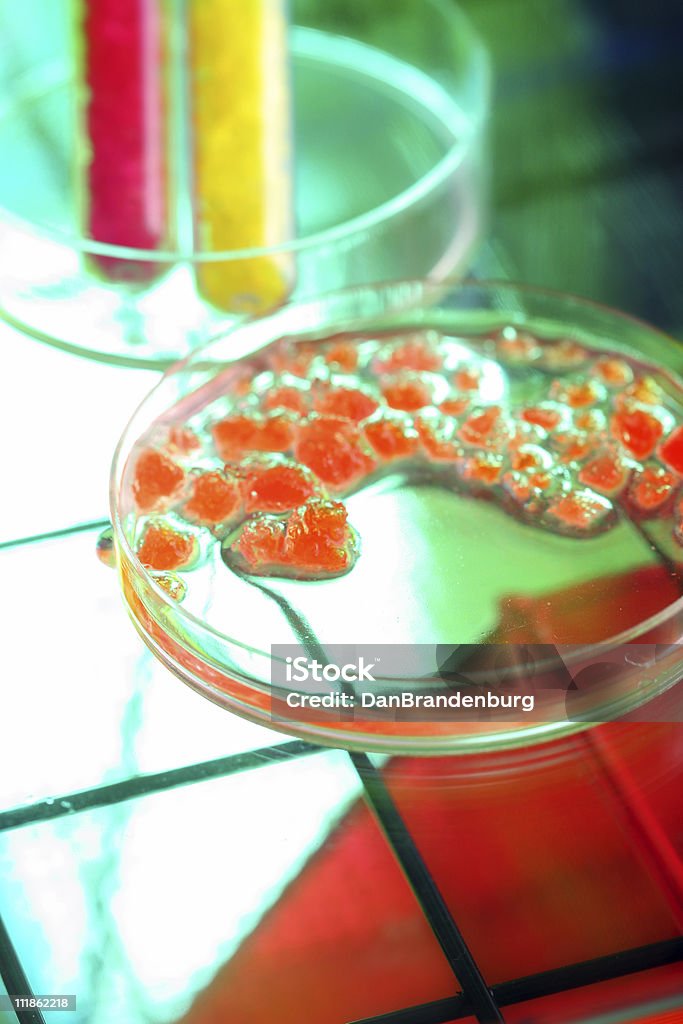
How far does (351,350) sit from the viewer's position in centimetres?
73

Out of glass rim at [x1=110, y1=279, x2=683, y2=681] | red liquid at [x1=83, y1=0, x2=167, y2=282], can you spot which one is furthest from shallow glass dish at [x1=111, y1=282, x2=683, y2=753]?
red liquid at [x1=83, y1=0, x2=167, y2=282]

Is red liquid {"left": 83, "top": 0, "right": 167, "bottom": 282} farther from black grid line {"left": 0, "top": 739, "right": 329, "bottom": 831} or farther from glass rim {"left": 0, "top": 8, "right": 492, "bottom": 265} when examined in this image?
black grid line {"left": 0, "top": 739, "right": 329, "bottom": 831}

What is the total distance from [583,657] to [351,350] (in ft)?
0.83

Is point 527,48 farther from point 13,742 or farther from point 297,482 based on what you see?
point 13,742

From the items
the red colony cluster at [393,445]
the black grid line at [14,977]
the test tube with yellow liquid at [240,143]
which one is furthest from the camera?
the test tube with yellow liquid at [240,143]

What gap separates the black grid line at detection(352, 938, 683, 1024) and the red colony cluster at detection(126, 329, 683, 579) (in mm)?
203

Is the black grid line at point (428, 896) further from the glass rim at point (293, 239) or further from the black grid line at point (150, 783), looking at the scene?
the glass rim at point (293, 239)

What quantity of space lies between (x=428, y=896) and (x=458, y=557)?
0.17 meters

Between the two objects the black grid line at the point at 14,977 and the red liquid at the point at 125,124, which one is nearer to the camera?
the black grid line at the point at 14,977

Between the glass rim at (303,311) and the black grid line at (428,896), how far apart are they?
0.22 feet

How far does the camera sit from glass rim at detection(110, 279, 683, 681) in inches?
21.6

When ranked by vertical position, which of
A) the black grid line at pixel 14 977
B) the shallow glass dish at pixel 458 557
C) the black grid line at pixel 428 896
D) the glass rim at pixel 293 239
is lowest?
the black grid line at pixel 14 977

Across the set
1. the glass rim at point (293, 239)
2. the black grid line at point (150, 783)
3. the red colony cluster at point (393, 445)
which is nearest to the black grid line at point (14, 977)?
the black grid line at point (150, 783)

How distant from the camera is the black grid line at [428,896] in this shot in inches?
19.0
